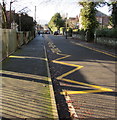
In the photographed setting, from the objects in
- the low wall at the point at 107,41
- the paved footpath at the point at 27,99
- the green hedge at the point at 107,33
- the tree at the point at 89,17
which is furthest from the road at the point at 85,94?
the tree at the point at 89,17

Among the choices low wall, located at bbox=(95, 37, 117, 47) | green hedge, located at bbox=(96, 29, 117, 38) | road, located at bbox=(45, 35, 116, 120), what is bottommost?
road, located at bbox=(45, 35, 116, 120)

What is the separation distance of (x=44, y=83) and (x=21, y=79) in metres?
0.90

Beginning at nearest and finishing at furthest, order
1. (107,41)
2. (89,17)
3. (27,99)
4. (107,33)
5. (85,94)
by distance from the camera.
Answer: (27,99), (85,94), (107,41), (107,33), (89,17)

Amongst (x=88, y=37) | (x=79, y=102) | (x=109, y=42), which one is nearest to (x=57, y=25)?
(x=88, y=37)

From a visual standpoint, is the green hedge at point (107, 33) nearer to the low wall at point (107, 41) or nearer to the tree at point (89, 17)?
the low wall at point (107, 41)

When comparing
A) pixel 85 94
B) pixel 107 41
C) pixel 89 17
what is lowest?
pixel 85 94

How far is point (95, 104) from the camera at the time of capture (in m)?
5.02

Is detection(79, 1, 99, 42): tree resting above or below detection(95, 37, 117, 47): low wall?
above

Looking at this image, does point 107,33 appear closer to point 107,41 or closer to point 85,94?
point 107,41

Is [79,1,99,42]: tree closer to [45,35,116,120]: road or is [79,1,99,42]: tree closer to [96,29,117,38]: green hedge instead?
[96,29,117,38]: green hedge

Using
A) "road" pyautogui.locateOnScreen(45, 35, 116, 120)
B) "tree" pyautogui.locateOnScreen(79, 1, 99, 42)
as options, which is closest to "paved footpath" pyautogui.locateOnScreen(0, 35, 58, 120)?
"road" pyautogui.locateOnScreen(45, 35, 116, 120)

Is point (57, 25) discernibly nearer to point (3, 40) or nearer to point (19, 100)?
point (3, 40)

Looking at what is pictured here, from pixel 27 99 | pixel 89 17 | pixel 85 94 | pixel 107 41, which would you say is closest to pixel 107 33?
pixel 107 41

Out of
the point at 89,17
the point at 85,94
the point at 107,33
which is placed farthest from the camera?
the point at 89,17
